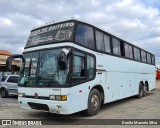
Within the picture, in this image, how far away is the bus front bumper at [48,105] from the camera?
766 centimetres

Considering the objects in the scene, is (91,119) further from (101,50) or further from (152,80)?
(152,80)

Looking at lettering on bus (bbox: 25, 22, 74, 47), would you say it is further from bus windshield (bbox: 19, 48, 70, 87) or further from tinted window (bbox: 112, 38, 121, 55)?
tinted window (bbox: 112, 38, 121, 55)

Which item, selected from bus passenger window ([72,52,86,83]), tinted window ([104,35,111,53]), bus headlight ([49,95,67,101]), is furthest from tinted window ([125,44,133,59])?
bus headlight ([49,95,67,101])

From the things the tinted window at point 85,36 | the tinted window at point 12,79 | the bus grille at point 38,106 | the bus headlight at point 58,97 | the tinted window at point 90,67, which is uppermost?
the tinted window at point 85,36

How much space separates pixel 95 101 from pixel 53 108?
7.01 feet

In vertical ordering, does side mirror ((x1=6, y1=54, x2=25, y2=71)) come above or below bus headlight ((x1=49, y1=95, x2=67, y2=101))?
above

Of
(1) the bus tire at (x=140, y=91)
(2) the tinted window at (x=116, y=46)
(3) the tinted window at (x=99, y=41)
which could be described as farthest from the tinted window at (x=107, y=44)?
(1) the bus tire at (x=140, y=91)

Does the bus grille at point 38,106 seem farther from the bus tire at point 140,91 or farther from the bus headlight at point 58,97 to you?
the bus tire at point 140,91

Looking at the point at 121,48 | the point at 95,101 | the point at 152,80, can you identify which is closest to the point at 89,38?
the point at 95,101

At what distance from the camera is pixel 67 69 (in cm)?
782

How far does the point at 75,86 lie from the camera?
316 inches

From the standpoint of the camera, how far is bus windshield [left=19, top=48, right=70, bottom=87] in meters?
7.88

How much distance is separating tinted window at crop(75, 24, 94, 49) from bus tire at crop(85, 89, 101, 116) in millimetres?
1822

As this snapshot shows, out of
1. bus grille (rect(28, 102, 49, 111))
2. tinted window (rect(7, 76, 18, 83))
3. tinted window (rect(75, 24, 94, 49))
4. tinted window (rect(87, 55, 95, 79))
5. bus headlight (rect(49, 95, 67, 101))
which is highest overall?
tinted window (rect(75, 24, 94, 49))
